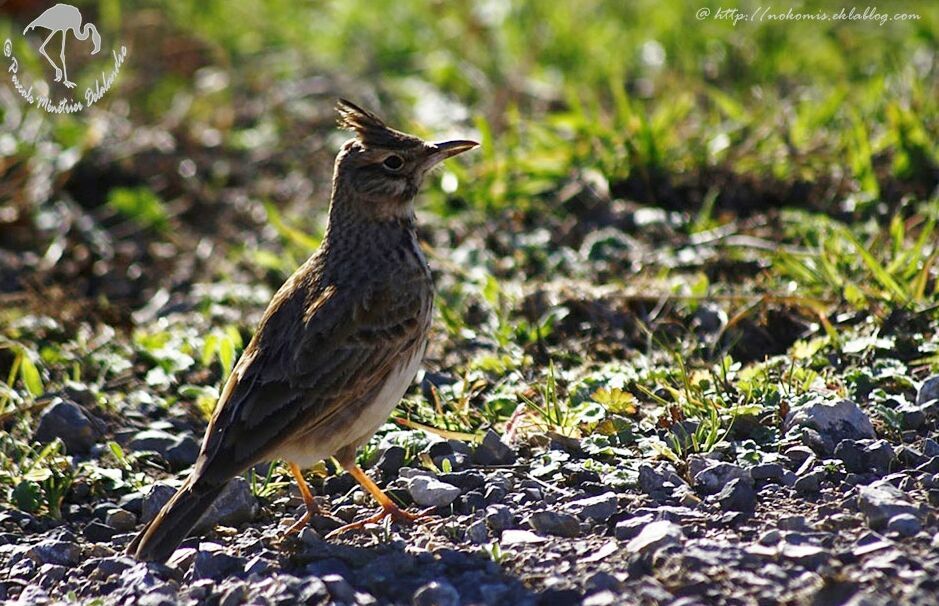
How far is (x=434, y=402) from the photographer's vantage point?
18.6 feet

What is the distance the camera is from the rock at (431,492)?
15.7ft

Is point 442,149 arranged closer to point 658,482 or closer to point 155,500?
point 658,482

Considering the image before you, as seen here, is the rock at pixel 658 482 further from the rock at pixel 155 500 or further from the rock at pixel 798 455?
the rock at pixel 155 500

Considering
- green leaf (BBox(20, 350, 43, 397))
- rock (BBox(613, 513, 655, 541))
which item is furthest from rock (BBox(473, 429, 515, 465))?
green leaf (BBox(20, 350, 43, 397))

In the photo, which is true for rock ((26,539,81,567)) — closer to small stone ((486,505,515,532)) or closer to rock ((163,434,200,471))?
rock ((163,434,200,471))

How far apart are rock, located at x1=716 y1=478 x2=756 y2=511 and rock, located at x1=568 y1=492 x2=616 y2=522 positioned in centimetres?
37

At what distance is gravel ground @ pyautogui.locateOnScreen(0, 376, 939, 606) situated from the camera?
393 centimetres

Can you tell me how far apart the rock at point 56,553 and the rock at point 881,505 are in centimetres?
275

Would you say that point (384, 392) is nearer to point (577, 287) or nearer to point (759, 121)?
point (577, 287)

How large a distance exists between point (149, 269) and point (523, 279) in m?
2.36

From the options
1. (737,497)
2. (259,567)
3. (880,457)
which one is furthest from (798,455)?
(259,567)

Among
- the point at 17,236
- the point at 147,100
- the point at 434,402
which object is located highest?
the point at 147,100

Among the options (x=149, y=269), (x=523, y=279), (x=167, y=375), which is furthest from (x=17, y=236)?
(x=523, y=279)

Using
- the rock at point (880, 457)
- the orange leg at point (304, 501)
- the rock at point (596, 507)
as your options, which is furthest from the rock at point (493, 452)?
the rock at point (880, 457)
